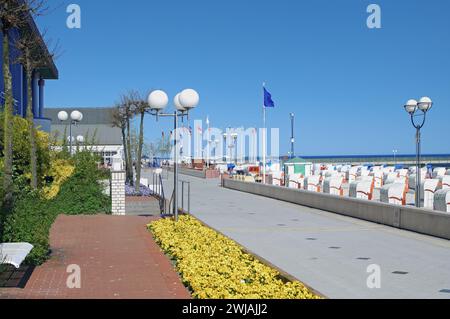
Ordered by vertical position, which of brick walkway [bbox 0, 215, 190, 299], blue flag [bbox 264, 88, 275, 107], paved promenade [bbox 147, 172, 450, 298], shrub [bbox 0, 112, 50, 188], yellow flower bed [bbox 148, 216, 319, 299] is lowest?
paved promenade [bbox 147, 172, 450, 298]

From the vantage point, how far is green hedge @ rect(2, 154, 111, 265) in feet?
35.2

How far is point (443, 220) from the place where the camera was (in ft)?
47.1

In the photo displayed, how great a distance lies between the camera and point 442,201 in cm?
1731

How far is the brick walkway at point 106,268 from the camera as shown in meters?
8.17

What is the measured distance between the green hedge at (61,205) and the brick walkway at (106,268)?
0.59 meters

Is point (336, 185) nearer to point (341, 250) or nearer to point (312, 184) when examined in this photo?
point (312, 184)

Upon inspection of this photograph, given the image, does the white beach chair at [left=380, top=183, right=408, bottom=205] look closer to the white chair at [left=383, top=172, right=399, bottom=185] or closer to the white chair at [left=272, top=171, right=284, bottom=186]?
the white chair at [left=383, top=172, right=399, bottom=185]

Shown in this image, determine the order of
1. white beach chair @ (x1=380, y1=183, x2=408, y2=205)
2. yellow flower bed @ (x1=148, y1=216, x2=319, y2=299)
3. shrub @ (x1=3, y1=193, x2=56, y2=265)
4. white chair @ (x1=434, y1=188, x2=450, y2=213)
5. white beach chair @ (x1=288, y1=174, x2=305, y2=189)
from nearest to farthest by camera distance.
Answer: yellow flower bed @ (x1=148, y1=216, x2=319, y2=299) < shrub @ (x1=3, y1=193, x2=56, y2=265) < white chair @ (x1=434, y1=188, x2=450, y2=213) < white beach chair @ (x1=380, y1=183, x2=408, y2=205) < white beach chair @ (x1=288, y1=174, x2=305, y2=189)

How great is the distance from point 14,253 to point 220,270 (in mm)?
2874

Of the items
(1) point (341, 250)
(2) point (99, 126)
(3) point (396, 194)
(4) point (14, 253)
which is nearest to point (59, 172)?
(3) point (396, 194)

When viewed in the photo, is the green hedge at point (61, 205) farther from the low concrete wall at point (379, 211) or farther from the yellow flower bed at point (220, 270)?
the low concrete wall at point (379, 211)

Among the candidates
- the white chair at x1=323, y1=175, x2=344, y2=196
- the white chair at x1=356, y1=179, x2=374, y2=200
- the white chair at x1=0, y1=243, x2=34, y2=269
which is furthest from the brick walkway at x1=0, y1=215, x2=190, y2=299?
the white chair at x1=323, y1=175, x2=344, y2=196

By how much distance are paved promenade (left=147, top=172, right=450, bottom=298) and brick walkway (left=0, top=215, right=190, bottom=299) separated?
83.5 inches
